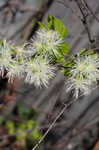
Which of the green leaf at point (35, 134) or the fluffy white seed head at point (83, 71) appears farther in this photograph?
the green leaf at point (35, 134)

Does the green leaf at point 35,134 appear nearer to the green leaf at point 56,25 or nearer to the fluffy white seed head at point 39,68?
the fluffy white seed head at point 39,68

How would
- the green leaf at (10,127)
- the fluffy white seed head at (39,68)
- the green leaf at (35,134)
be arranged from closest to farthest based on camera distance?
the fluffy white seed head at (39,68)
the green leaf at (35,134)
the green leaf at (10,127)

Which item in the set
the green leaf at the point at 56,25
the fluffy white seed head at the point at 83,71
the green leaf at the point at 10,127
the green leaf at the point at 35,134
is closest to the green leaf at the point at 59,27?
the green leaf at the point at 56,25

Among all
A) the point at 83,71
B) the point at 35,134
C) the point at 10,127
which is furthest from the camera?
the point at 10,127

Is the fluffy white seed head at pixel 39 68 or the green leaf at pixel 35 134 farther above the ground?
the fluffy white seed head at pixel 39 68

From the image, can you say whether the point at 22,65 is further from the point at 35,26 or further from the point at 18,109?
the point at 18,109

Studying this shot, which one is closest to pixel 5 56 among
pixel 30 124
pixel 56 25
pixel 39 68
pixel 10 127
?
pixel 39 68

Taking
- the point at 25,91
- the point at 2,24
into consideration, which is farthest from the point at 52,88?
the point at 2,24

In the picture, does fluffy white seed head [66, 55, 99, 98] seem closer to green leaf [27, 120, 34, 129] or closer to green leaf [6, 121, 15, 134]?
green leaf [27, 120, 34, 129]

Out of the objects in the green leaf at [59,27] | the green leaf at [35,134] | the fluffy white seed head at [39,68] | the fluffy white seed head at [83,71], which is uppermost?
the green leaf at [59,27]

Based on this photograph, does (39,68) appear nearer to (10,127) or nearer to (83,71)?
(83,71)

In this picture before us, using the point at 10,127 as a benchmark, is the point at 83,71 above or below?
above
